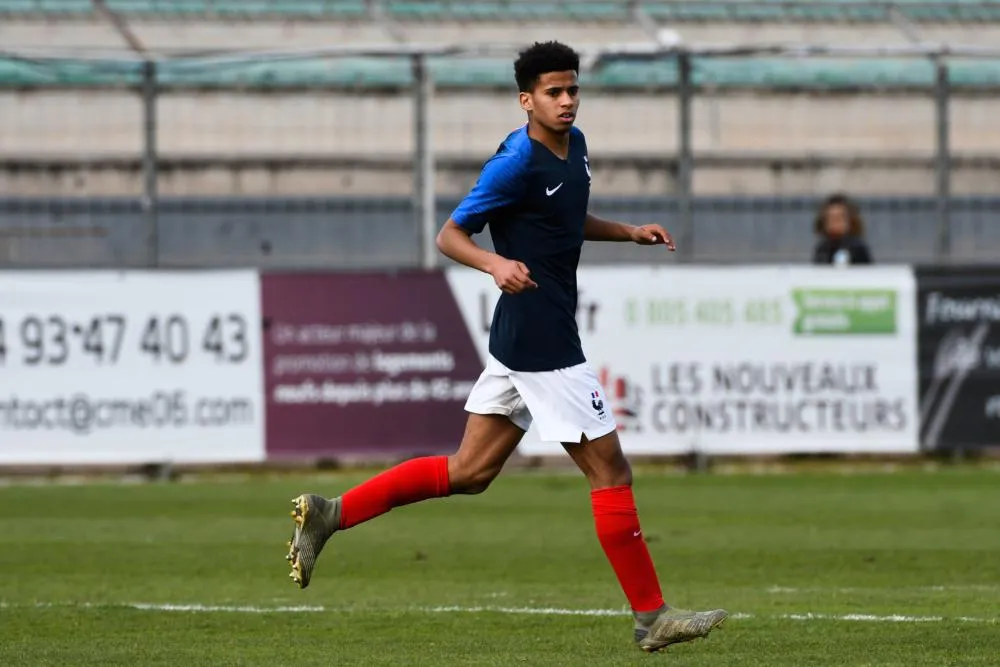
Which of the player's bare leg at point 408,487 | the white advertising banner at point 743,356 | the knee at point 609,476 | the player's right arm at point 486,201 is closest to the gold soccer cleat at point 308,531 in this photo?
the player's bare leg at point 408,487

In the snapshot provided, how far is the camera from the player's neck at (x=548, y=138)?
6.94 m

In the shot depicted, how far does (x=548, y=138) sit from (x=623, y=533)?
1450 mm

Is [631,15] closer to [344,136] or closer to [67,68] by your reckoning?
[344,136]

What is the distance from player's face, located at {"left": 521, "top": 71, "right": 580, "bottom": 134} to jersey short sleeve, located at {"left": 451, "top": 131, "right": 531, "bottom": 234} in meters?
0.13

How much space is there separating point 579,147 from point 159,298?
9.05 m

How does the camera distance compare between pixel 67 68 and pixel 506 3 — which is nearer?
pixel 67 68

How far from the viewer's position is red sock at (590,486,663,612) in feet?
22.9

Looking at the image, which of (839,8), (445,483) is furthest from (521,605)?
(839,8)

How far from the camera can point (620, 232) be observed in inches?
295

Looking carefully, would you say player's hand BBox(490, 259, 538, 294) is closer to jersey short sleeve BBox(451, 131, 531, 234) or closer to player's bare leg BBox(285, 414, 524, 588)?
jersey short sleeve BBox(451, 131, 531, 234)

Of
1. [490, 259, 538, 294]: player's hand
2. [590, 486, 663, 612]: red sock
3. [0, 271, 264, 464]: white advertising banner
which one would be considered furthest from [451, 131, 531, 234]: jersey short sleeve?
[0, 271, 264, 464]: white advertising banner

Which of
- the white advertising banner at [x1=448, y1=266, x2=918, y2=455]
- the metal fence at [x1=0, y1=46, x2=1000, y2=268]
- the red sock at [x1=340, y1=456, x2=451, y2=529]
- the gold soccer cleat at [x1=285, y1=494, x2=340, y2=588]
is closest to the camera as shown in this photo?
the gold soccer cleat at [x1=285, y1=494, x2=340, y2=588]

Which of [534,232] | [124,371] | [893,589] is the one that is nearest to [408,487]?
[534,232]

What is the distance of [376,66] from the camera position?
1691 centimetres
